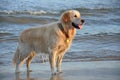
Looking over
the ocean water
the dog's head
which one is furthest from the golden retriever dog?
the ocean water

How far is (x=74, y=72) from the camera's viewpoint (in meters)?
8.12

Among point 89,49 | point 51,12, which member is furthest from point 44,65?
point 51,12

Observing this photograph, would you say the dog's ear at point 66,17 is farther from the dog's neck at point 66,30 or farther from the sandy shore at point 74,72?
the sandy shore at point 74,72

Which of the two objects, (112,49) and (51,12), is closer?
(112,49)

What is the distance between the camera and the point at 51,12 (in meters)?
19.1

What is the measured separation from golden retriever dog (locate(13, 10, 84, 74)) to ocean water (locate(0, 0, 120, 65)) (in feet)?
4.31

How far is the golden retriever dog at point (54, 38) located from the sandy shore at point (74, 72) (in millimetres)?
223

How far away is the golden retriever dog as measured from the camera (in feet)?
26.2

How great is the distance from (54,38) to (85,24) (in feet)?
25.8

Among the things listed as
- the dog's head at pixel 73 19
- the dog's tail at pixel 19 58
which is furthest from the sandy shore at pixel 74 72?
the dog's head at pixel 73 19

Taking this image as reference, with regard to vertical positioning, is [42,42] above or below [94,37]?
above

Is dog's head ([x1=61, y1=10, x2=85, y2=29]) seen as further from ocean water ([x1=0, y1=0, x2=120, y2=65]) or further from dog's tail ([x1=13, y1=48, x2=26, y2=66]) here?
ocean water ([x1=0, y1=0, x2=120, y2=65])

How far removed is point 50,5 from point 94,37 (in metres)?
9.15

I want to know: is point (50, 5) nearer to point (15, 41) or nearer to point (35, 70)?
point (15, 41)
